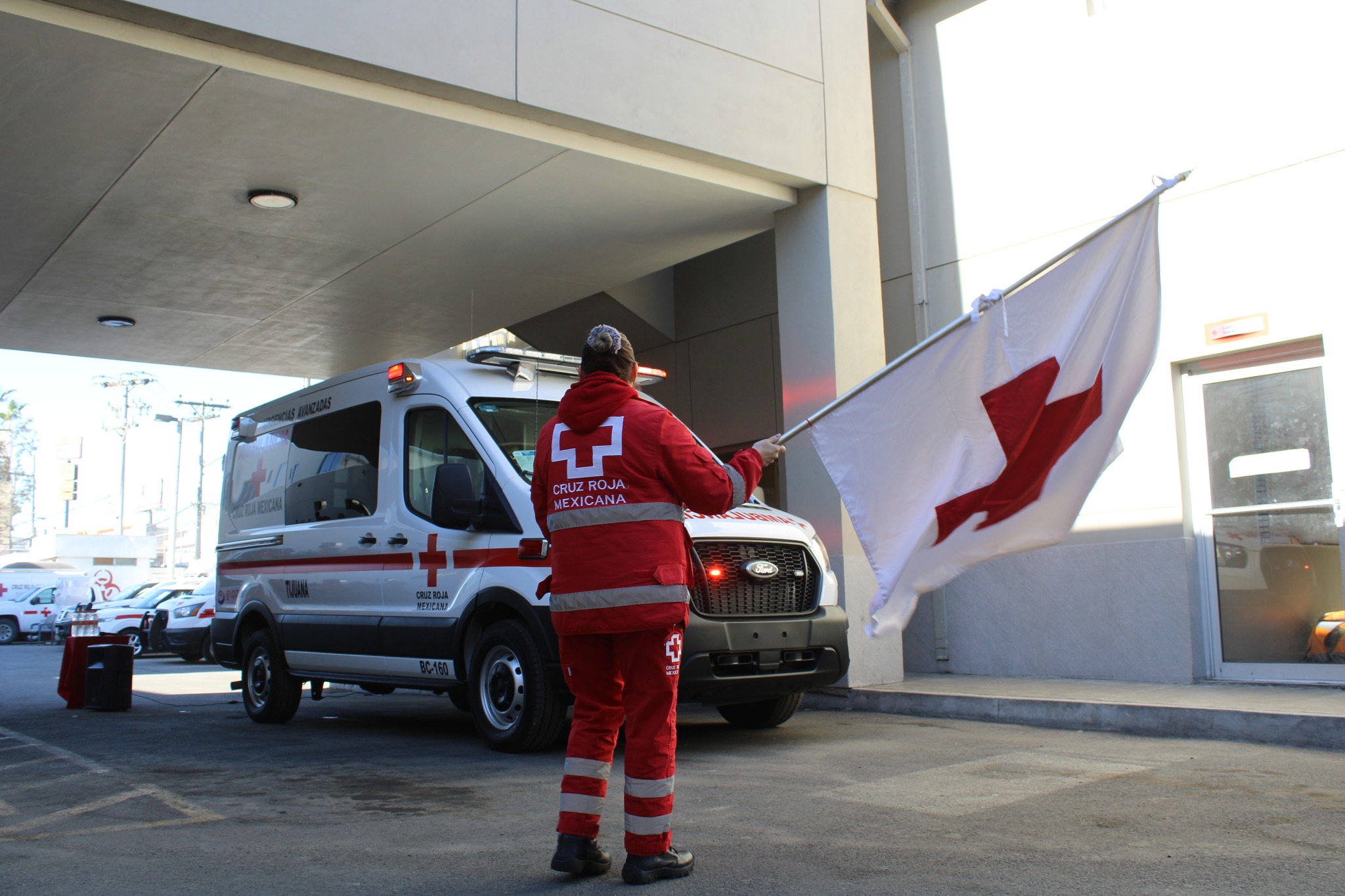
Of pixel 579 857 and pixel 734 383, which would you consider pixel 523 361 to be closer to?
pixel 579 857

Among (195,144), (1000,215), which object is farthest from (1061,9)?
(195,144)

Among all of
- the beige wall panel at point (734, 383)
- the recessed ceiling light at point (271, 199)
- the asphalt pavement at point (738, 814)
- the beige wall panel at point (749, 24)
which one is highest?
the beige wall panel at point (749, 24)

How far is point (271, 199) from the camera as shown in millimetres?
9375

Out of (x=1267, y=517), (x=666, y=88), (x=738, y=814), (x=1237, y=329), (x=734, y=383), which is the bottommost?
(x=738, y=814)

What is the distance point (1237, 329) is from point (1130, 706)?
3.28m

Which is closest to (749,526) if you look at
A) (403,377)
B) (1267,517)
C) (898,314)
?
(403,377)

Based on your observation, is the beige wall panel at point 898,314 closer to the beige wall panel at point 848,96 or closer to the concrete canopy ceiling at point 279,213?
the beige wall panel at point 848,96

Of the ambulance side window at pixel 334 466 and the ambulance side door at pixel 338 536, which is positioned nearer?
the ambulance side door at pixel 338 536

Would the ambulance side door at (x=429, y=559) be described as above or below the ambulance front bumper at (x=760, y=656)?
above

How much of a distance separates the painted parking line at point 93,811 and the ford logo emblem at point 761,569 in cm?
305

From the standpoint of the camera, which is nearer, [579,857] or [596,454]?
[579,857]

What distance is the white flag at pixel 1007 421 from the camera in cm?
438

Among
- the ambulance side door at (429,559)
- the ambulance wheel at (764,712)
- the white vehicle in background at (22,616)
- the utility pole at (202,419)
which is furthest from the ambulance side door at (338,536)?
the utility pole at (202,419)

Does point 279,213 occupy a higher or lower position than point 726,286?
lower
